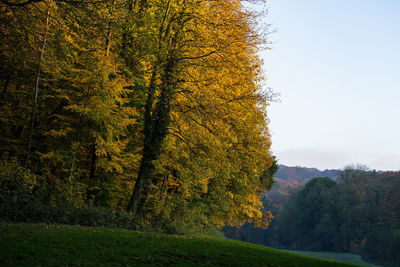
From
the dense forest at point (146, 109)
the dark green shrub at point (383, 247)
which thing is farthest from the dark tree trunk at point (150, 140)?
the dark green shrub at point (383, 247)

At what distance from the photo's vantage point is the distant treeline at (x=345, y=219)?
190 feet

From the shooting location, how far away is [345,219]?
70.6 m

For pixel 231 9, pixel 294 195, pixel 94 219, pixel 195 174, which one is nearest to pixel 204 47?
pixel 231 9

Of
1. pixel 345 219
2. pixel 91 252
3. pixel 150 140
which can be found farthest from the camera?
pixel 345 219

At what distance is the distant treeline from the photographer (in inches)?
2285

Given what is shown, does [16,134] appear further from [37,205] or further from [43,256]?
[43,256]

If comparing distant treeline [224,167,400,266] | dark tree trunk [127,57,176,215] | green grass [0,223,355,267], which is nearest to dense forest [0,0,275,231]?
dark tree trunk [127,57,176,215]

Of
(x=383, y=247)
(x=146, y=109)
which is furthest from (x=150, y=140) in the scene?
(x=383, y=247)

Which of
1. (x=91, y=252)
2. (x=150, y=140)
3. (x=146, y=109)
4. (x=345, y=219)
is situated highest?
(x=146, y=109)

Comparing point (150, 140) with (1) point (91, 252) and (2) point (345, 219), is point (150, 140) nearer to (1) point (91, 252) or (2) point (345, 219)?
(1) point (91, 252)

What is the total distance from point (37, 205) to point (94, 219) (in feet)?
7.69

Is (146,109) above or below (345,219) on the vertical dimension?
above

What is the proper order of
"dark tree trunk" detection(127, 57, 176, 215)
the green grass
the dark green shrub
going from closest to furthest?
the green grass, "dark tree trunk" detection(127, 57, 176, 215), the dark green shrub

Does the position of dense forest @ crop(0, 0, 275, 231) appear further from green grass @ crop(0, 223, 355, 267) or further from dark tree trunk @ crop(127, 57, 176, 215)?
green grass @ crop(0, 223, 355, 267)
